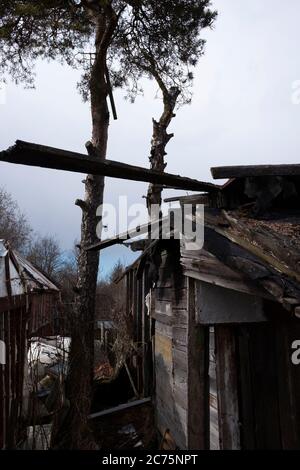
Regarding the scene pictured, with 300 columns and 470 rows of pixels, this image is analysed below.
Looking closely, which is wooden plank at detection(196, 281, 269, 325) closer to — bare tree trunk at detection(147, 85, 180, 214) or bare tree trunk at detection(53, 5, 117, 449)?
bare tree trunk at detection(53, 5, 117, 449)

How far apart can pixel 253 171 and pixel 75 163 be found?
6.08ft

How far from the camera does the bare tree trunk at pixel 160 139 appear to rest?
10984 mm

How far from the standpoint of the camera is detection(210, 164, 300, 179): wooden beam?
11.9 ft

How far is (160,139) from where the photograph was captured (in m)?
11.7

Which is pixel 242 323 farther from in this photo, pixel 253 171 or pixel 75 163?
pixel 75 163

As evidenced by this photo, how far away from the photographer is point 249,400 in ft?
12.3

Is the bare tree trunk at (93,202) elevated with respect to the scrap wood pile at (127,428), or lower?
elevated

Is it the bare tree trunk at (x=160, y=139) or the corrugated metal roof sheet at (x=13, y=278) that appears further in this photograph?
the bare tree trunk at (x=160, y=139)

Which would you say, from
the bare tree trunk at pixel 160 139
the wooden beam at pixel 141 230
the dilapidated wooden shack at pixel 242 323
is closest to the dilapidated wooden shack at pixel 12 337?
the wooden beam at pixel 141 230

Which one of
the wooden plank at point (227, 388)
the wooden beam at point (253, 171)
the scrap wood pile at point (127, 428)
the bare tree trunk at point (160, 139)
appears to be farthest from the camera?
the bare tree trunk at point (160, 139)

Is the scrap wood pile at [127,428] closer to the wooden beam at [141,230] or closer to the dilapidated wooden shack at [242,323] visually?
the dilapidated wooden shack at [242,323]

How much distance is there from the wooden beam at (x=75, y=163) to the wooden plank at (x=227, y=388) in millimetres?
1696

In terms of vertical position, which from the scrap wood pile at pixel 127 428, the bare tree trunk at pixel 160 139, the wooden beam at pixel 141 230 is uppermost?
the bare tree trunk at pixel 160 139
